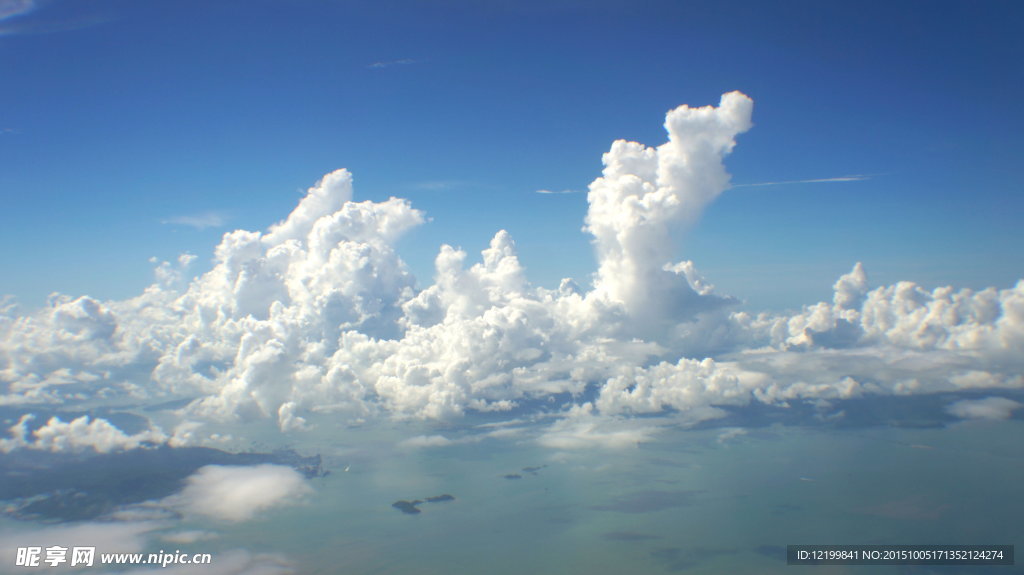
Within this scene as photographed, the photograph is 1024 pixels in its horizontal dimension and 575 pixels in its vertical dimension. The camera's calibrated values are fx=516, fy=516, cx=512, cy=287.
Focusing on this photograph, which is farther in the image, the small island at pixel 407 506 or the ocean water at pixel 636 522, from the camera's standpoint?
the small island at pixel 407 506

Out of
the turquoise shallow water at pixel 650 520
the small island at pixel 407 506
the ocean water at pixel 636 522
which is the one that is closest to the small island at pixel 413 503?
the small island at pixel 407 506

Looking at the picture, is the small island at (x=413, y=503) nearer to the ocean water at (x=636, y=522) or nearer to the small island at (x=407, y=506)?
the small island at (x=407, y=506)

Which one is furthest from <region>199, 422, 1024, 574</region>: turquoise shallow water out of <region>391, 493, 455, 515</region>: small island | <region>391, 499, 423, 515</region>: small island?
<region>391, 493, 455, 515</region>: small island

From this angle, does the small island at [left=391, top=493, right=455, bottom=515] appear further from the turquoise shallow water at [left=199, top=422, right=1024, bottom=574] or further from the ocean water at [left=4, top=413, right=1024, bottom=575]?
the turquoise shallow water at [left=199, top=422, right=1024, bottom=574]

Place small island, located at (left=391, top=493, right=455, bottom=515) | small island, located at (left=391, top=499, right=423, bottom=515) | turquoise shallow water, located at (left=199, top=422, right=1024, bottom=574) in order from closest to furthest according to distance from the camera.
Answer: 1. turquoise shallow water, located at (left=199, top=422, right=1024, bottom=574)
2. small island, located at (left=391, top=499, right=423, bottom=515)
3. small island, located at (left=391, top=493, right=455, bottom=515)

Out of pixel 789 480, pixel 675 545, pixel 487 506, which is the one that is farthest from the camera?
pixel 789 480

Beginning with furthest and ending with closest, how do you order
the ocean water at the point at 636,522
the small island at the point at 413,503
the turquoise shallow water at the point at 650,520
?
the small island at the point at 413,503 → the turquoise shallow water at the point at 650,520 → the ocean water at the point at 636,522

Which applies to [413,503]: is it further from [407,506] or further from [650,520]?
[650,520]

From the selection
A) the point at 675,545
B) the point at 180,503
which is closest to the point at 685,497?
the point at 675,545

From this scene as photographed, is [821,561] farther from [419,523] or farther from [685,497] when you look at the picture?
[419,523]
